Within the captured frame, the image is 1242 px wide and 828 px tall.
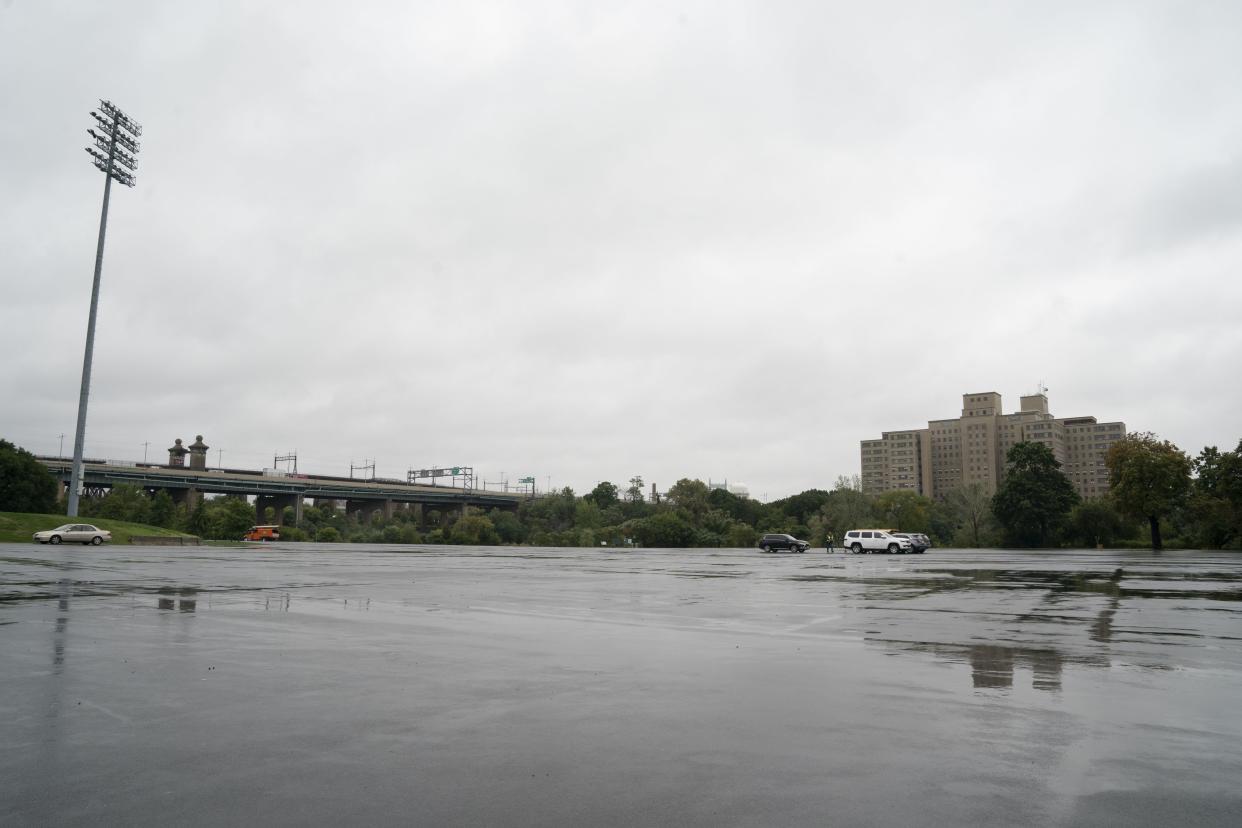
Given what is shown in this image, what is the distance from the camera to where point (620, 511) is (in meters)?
152

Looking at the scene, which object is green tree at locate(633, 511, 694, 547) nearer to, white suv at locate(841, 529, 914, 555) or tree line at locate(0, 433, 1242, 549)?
tree line at locate(0, 433, 1242, 549)

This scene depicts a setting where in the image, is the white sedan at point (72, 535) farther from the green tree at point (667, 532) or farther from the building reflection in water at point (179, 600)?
the green tree at point (667, 532)

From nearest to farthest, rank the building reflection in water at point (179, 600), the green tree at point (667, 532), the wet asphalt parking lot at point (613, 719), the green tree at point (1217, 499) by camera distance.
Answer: the wet asphalt parking lot at point (613, 719), the building reflection in water at point (179, 600), the green tree at point (1217, 499), the green tree at point (667, 532)

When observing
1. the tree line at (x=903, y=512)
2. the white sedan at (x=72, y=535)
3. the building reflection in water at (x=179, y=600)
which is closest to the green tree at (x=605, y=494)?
the tree line at (x=903, y=512)

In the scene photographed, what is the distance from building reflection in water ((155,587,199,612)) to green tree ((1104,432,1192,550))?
254ft

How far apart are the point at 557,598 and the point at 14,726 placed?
12.4 meters

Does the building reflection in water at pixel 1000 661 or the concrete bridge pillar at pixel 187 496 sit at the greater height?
the concrete bridge pillar at pixel 187 496

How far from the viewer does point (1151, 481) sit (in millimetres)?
70750

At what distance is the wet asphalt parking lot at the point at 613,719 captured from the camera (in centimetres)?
447

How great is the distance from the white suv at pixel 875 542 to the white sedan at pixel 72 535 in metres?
51.6

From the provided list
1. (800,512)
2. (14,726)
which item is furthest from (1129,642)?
(800,512)

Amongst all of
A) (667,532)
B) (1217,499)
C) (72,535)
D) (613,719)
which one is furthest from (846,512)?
(613,719)

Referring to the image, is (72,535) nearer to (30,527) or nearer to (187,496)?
(30,527)

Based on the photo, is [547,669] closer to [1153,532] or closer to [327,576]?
[327,576]
